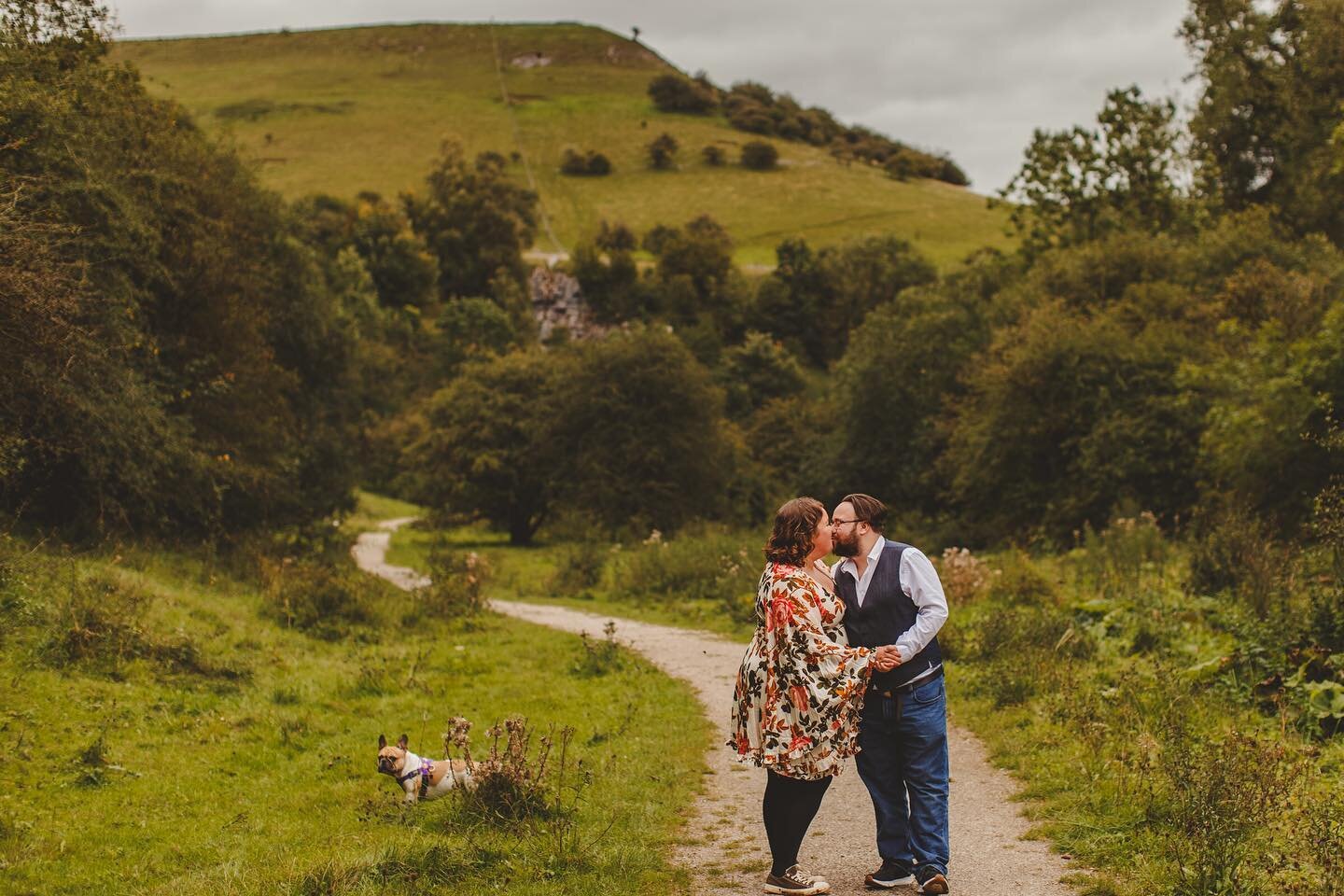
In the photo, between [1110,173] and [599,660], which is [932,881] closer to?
[599,660]

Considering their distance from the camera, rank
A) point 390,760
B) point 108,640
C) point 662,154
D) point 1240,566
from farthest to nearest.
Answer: point 662,154 < point 1240,566 < point 108,640 < point 390,760

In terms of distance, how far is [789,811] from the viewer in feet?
19.0

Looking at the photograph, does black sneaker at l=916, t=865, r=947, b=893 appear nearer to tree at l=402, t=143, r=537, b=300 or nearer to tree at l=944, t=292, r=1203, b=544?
tree at l=944, t=292, r=1203, b=544

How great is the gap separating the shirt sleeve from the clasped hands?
3 cm

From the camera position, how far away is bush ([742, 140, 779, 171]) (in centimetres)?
11312

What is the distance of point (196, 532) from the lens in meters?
21.6

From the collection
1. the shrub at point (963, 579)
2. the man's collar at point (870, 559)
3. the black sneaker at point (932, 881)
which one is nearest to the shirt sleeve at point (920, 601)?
the man's collar at point (870, 559)

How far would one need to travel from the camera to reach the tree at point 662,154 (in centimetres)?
11319

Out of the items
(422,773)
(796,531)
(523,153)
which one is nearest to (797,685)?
(796,531)

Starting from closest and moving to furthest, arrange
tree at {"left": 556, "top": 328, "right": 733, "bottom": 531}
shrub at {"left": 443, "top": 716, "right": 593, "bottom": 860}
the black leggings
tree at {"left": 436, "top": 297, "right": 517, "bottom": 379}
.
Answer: the black leggings → shrub at {"left": 443, "top": 716, "right": 593, "bottom": 860} → tree at {"left": 556, "top": 328, "right": 733, "bottom": 531} → tree at {"left": 436, "top": 297, "right": 517, "bottom": 379}

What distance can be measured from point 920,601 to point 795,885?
1.81 metres

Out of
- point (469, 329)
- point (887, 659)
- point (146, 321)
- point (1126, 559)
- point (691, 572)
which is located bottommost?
point (691, 572)

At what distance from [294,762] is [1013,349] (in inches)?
1028

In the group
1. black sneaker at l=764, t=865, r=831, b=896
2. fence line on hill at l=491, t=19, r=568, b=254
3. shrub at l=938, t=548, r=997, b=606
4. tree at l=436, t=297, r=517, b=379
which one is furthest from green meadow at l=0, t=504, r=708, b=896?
fence line on hill at l=491, t=19, r=568, b=254
